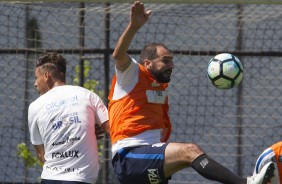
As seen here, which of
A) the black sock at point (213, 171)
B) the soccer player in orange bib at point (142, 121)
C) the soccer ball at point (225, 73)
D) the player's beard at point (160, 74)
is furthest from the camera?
the soccer ball at point (225, 73)

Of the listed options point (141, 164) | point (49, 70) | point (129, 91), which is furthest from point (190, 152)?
point (49, 70)

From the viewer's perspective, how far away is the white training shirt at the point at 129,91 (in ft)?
27.0

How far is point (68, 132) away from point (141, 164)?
62 cm

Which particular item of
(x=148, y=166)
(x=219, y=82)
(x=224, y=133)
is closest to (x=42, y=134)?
(x=148, y=166)

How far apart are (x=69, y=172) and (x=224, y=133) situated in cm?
323

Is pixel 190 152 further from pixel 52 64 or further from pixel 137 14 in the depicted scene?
pixel 52 64

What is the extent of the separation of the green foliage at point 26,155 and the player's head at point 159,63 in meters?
3.01

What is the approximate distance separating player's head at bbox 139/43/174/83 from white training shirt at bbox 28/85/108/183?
509mm

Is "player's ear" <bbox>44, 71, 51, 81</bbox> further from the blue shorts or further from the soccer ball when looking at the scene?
the soccer ball

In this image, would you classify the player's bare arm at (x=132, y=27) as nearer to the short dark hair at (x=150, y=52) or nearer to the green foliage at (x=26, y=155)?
the short dark hair at (x=150, y=52)

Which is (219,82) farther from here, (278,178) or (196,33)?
(196,33)

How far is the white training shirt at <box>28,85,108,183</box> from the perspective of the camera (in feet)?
27.0

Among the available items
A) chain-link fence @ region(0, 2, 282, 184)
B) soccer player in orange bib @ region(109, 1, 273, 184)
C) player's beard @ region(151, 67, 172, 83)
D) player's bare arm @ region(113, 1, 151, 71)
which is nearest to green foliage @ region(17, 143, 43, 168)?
chain-link fence @ region(0, 2, 282, 184)

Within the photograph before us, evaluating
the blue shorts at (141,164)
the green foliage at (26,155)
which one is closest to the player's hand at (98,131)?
the blue shorts at (141,164)
